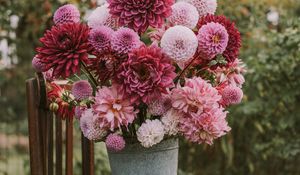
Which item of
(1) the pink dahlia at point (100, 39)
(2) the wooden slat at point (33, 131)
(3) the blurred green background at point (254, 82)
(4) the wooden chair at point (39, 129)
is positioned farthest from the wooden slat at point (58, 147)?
(3) the blurred green background at point (254, 82)

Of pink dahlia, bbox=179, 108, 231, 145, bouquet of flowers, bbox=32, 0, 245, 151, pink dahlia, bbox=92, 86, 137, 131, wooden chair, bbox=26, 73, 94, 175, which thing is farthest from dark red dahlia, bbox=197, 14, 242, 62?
wooden chair, bbox=26, 73, 94, 175

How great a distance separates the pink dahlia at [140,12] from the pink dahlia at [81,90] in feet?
0.47

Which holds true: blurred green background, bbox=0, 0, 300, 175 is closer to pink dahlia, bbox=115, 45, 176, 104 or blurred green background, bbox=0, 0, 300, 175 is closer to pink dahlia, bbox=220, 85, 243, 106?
pink dahlia, bbox=220, 85, 243, 106

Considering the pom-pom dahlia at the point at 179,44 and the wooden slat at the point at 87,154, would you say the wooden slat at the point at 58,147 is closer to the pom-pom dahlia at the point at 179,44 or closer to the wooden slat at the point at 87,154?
the wooden slat at the point at 87,154

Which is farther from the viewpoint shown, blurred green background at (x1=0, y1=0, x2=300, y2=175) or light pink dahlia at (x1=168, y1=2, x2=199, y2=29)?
blurred green background at (x1=0, y1=0, x2=300, y2=175)

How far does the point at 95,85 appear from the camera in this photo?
1130 mm

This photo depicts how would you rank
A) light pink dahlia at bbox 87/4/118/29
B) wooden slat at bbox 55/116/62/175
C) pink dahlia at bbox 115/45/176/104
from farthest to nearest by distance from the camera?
wooden slat at bbox 55/116/62/175
light pink dahlia at bbox 87/4/118/29
pink dahlia at bbox 115/45/176/104

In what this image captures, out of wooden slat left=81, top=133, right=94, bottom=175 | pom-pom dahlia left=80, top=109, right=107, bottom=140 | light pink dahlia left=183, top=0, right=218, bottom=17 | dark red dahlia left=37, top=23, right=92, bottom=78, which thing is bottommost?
wooden slat left=81, top=133, right=94, bottom=175

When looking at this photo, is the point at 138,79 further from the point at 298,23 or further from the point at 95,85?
the point at 298,23

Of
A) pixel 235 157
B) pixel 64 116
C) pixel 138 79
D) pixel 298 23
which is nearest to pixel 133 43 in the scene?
pixel 138 79

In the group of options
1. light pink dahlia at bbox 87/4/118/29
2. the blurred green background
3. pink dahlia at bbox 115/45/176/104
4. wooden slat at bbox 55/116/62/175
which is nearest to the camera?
pink dahlia at bbox 115/45/176/104

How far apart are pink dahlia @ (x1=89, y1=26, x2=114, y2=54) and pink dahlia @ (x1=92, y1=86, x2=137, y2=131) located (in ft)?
0.24

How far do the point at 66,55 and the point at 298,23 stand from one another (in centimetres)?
149

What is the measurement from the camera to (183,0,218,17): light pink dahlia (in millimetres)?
1146
